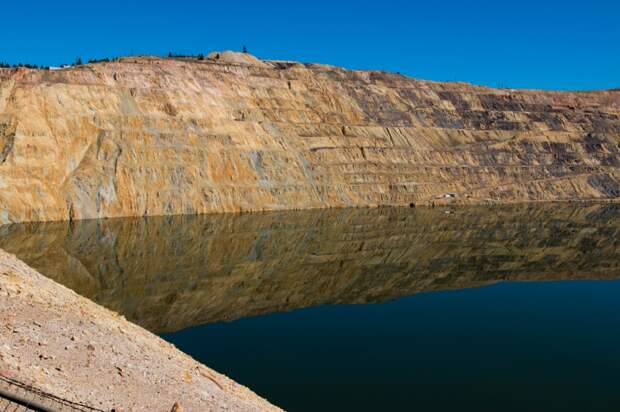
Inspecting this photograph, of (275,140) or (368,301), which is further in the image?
(275,140)

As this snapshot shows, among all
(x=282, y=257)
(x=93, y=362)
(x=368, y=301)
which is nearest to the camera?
(x=93, y=362)

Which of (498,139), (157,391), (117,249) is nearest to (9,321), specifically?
(157,391)

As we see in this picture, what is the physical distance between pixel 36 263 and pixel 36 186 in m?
22.8

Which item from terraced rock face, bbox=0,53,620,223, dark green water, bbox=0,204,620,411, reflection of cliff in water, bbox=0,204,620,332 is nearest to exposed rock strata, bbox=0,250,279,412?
dark green water, bbox=0,204,620,411

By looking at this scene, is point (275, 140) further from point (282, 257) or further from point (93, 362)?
point (93, 362)

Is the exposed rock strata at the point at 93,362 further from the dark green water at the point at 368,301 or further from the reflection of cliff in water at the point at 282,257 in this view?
the reflection of cliff in water at the point at 282,257

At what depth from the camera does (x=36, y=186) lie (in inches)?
2281

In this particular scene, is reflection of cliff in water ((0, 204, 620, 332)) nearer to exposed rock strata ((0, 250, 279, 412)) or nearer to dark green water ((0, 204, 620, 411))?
dark green water ((0, 204, 620, 411))

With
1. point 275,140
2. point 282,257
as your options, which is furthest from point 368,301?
point 275,140

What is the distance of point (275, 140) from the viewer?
265 ft

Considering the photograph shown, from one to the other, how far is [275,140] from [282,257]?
3760cm

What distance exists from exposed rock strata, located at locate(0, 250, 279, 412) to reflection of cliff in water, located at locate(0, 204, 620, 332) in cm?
978

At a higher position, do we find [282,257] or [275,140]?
[275,140]

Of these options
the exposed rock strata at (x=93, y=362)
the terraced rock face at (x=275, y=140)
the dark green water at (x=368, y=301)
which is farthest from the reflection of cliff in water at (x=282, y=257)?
the exposed rock strata at (x=93, y=362)
